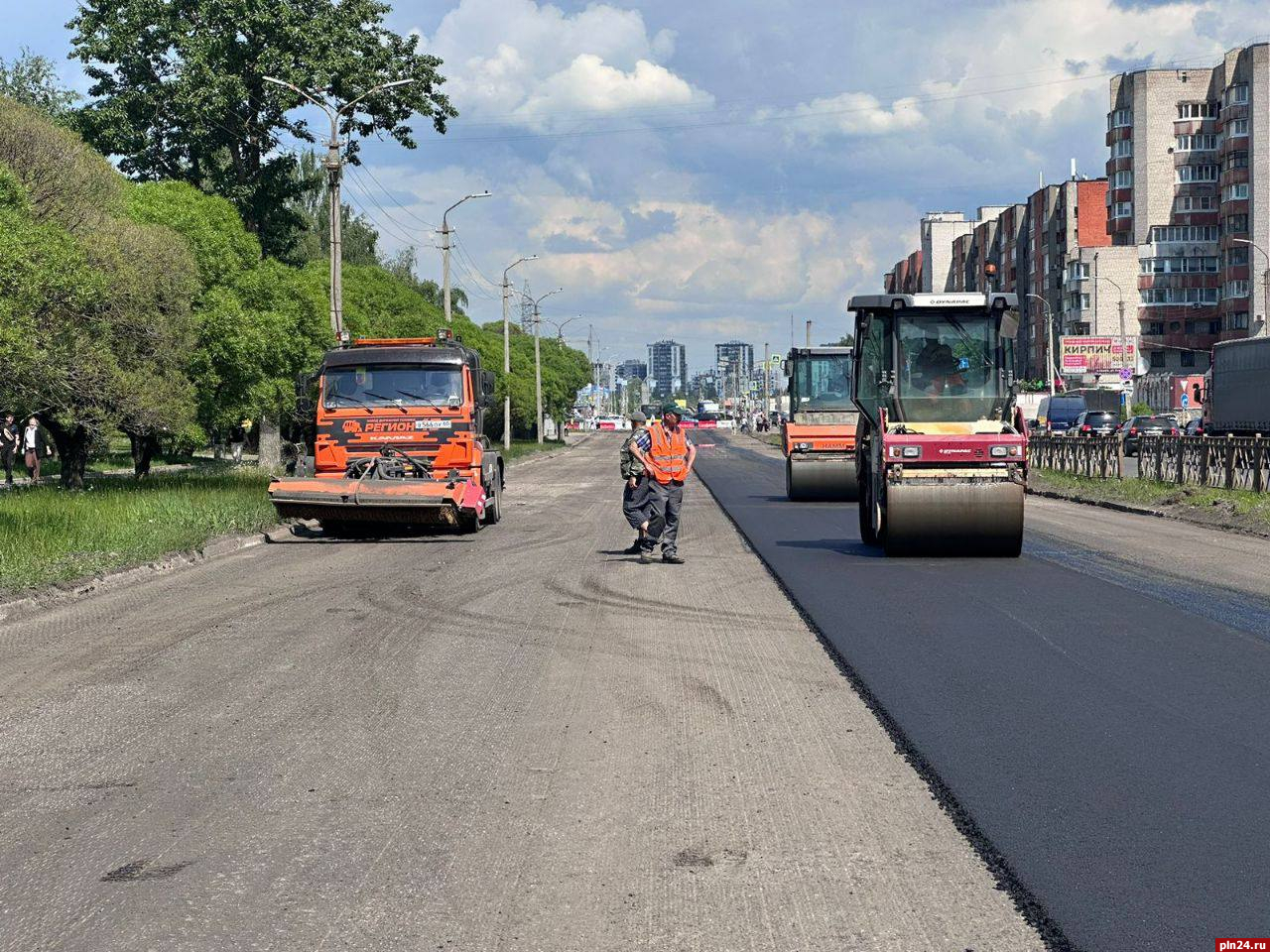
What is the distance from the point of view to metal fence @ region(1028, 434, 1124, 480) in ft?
105

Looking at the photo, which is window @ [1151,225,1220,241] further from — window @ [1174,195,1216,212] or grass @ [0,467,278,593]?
grass @ [0,467,278,593]

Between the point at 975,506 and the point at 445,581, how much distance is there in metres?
5.81

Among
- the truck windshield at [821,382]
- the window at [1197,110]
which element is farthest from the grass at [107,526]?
the window at [1197,110]

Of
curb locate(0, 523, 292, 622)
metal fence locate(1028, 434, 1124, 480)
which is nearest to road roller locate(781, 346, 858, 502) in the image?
metal fence locate(1028, 434, 1124, 480)

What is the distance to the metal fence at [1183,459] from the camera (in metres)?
25.0

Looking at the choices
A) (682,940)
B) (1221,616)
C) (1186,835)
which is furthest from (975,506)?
(682,940)

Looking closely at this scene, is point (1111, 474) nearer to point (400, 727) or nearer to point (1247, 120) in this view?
point (400, 727)

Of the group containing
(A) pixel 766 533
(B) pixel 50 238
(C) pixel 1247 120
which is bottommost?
(A) pixel 766 533

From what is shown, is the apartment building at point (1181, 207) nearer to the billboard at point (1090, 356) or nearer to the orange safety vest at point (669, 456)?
the billboard at point (1090, 356)

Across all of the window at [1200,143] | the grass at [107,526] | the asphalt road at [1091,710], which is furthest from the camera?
the window at [1200,143]

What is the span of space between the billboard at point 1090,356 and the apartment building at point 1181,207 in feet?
24.6

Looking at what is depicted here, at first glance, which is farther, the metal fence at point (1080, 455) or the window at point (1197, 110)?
the window at point (1197, 110)

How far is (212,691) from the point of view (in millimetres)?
8789

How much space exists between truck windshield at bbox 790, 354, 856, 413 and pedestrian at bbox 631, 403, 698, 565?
38.5 feet
